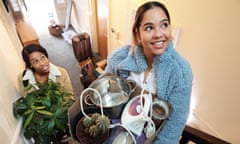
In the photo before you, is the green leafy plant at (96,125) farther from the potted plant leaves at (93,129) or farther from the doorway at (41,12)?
the doorway at (41,12)

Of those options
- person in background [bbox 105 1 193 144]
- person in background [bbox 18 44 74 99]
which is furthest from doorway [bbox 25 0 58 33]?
person in background [bbox 105 1 193 144]

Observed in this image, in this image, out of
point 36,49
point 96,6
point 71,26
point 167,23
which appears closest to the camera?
point 167,23

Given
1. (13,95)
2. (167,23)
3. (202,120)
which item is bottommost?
(202,120)

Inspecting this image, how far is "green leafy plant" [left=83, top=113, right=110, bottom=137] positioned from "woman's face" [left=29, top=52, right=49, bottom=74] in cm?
86

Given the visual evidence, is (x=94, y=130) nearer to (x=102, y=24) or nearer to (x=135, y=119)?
(x=135, y=119)

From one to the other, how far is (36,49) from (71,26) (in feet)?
11.9

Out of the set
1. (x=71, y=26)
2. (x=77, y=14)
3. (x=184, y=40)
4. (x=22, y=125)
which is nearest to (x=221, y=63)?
(x=184, y=40)

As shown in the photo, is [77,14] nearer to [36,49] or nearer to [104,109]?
[36,49]

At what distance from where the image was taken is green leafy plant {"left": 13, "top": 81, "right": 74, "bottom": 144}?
0.88 meters

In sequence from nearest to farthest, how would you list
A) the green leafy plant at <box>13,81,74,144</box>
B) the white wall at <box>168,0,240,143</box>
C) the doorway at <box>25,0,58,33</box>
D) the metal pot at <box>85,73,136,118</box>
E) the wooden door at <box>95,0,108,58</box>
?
the metal pot at <box>85,73,136,118</box> → the green leafy plant at <box>13,81,74,144</box> → the white wall at <box>168,0,240,143</box> → the wooden door at <box>95,0,108,58</box> → the doorway at <box>25,0,58,33</box>

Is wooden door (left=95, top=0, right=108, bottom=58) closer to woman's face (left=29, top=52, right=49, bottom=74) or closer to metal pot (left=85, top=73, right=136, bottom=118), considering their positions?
woman's face (left=29, top=52, right=49, bottom=74)

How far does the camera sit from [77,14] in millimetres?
4113

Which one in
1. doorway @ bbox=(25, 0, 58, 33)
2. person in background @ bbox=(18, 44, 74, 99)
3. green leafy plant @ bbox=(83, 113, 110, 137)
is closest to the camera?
green leafy plant @ bbox=(83, 113, 110, 137)

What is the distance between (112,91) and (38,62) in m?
0.81
